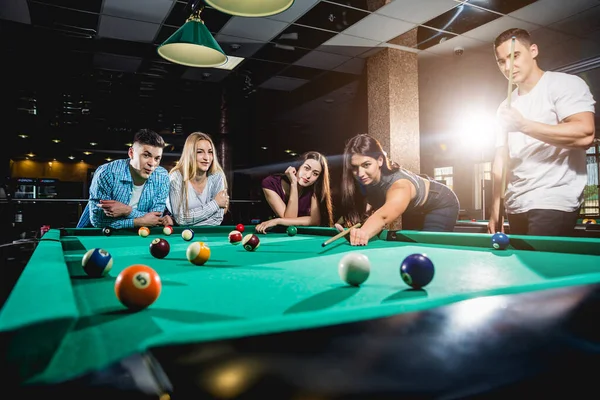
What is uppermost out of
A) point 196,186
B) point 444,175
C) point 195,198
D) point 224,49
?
point 224,49

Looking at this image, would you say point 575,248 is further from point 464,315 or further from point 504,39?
point 504,39

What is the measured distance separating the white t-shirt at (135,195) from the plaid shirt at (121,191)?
4cm

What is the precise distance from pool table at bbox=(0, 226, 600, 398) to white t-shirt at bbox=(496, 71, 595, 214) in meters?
0.80

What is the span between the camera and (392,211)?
2.62 meters

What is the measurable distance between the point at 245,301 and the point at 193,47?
274cm

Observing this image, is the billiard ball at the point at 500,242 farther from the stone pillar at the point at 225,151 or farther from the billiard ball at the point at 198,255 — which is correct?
the stone pillar at the point at 225,151

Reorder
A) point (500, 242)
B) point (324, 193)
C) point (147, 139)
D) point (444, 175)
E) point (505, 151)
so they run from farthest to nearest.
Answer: point (444, 175) → point (324, 193) → point (147, 139) → point (505, 151) → point (500, 242)

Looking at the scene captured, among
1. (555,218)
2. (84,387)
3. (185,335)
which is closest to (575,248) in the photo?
(555,218)

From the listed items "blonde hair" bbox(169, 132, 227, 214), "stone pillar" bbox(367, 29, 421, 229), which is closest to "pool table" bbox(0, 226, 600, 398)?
"blonde hair" bbox(169, 132, 227, 214)

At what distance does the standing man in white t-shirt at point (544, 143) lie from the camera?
2.38 metres

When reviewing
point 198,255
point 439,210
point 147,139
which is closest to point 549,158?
point 439,210

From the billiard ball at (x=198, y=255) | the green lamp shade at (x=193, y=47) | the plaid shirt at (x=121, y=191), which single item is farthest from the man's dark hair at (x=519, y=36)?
the plaid shirt at (x=121, y=191)

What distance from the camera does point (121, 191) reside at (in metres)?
3.79

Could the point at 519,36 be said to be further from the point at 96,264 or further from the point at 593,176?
the point at 593,176
